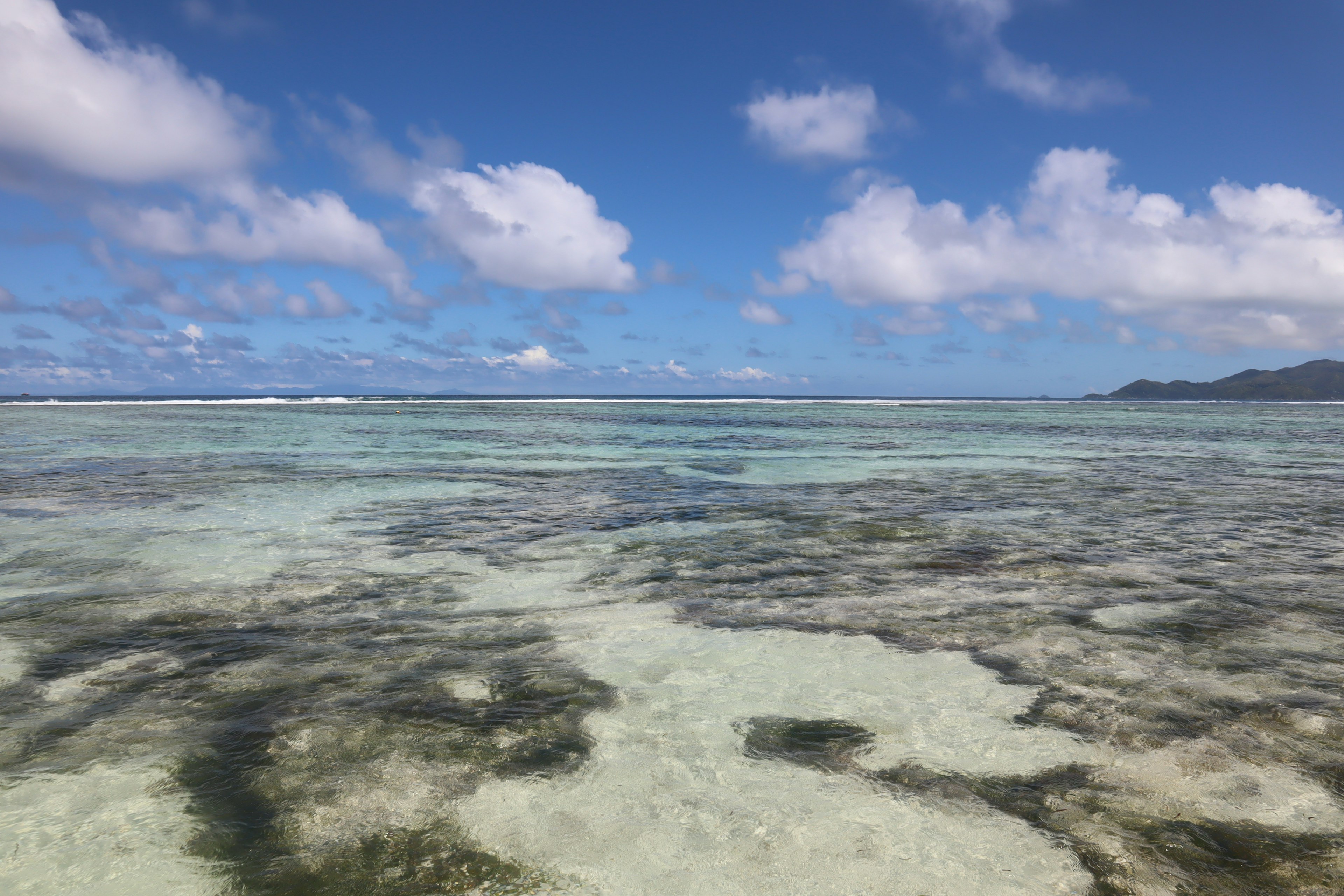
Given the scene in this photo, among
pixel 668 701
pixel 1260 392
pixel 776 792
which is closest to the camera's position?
pixel 776 792

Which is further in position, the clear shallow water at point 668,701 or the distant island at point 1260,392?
the distant island at point 1260,392

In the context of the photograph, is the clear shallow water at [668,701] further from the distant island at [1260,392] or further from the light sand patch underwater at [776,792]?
the distant island at [1260,392]

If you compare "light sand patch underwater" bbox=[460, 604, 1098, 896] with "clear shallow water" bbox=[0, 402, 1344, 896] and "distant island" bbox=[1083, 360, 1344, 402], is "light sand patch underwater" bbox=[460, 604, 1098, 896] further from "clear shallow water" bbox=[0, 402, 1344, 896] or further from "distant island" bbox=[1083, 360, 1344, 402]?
"distant island" bbox=[1083, 360, 1344, 402]

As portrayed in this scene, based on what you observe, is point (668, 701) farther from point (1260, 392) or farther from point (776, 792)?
point (1260, 392)

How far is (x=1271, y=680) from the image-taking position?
14.3ft

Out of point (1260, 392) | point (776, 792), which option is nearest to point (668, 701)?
point (776, 792)

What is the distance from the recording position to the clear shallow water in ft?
9.00

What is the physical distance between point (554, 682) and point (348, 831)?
5.45 ft

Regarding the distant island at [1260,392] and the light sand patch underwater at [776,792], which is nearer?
the light sand patch underwater at [776,792]

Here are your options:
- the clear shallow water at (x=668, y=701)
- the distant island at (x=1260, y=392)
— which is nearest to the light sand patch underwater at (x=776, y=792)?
the clear shallow water at (x=668, y=701)

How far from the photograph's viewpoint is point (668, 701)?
4.23 m

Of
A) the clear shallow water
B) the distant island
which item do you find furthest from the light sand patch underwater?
the distant island

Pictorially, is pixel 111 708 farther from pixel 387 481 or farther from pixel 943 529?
pixel 387 481

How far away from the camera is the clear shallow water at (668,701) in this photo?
2742 millimetres
